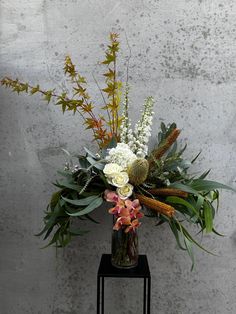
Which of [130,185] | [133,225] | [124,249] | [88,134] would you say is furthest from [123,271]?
[88,134]

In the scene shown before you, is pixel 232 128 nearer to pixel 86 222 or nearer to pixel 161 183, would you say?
pixel 161 183

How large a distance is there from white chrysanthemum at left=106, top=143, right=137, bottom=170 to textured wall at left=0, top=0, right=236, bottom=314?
39cm

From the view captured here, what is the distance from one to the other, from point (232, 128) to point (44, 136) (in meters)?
0.84

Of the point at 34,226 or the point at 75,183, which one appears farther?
the point at 34,226

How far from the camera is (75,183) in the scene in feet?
4.83

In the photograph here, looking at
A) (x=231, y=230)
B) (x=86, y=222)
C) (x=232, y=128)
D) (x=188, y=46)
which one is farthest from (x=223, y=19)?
(x=86, y=222)

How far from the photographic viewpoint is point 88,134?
176 cm

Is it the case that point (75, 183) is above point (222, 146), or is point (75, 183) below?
below

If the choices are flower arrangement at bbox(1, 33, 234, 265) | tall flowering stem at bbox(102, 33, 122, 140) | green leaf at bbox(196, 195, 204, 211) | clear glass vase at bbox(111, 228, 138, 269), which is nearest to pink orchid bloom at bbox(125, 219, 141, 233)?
flower arrangement at bbox(1, 33, 234, 265)

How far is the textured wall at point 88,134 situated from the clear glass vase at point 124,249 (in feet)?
0.85

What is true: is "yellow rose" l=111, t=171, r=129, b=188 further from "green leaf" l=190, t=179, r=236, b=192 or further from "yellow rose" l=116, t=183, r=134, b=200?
"green leaf" l=190, t=179, r=236, b=192

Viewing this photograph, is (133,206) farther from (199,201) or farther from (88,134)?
(88,134)

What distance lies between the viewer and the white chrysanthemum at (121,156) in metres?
1.37

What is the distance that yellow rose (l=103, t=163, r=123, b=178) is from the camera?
134 centimetres
